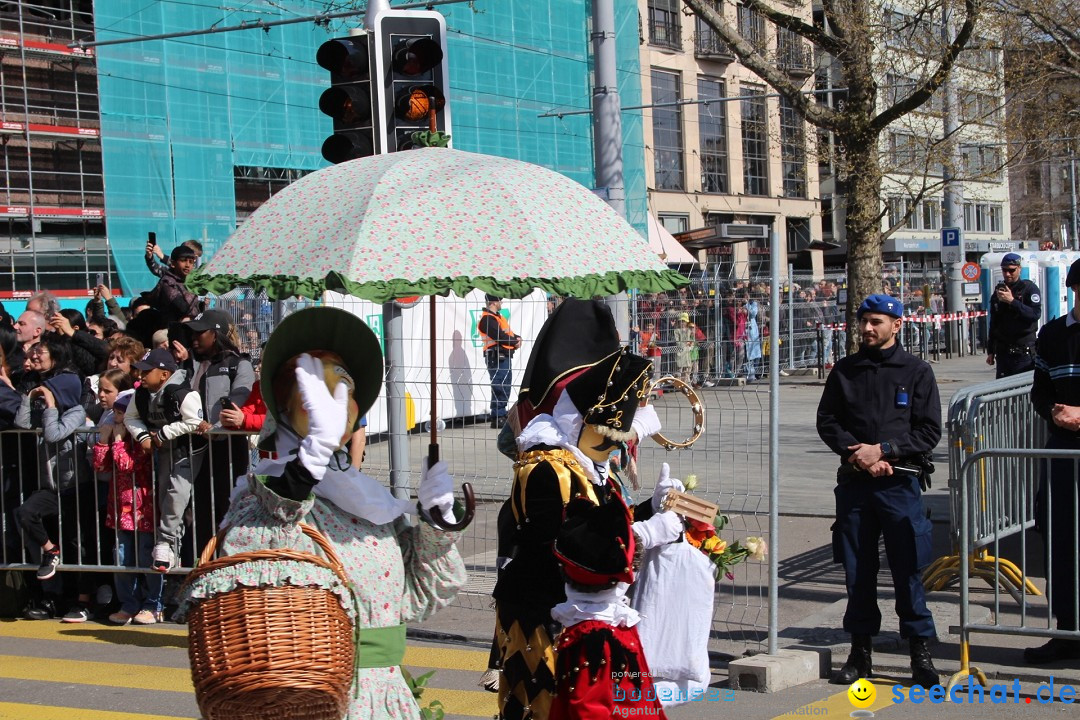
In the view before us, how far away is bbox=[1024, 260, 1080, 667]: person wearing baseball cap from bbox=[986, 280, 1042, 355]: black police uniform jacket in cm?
677

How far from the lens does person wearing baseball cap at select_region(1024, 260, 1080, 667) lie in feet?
21.0

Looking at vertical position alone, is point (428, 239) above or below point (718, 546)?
above

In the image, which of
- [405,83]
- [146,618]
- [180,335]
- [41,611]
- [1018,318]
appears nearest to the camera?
[405,83]

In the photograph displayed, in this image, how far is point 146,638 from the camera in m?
7.92

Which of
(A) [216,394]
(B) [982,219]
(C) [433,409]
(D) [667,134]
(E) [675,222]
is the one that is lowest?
(A) [216,394]

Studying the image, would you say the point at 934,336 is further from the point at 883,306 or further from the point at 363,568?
the point at 363,568

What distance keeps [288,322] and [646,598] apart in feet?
6.49

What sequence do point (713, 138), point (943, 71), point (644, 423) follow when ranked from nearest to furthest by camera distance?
point (644, 423), point (943, 71), point (713, 138)

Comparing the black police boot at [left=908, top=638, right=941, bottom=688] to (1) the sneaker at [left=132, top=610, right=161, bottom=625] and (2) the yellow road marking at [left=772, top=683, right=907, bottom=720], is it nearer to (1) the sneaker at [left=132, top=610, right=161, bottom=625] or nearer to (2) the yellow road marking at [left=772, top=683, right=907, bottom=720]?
Answer: (2) the yellow road marking at [left=772, top=683, right=907, bottom=720]

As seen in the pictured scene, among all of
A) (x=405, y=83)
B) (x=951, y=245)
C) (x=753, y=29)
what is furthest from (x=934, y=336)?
(x=405, y=83)

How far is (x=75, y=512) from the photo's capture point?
8.59m

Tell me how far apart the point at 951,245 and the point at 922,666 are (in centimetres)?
2231

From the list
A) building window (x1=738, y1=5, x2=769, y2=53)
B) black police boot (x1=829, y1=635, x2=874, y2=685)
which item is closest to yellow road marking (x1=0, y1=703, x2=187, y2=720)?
black police boot (x1=829, y1=635, x2=874, y2=685)

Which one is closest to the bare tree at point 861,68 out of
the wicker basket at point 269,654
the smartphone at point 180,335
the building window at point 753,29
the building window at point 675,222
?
the building window at point 753,29
